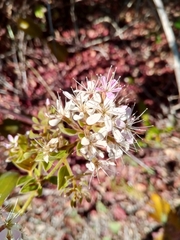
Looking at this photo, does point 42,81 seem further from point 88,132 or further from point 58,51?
point 88,132

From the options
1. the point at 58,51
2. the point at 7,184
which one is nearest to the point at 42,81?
the point at 58,51


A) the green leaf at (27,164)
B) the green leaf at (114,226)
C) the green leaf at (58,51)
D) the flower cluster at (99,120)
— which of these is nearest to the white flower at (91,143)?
the flower cluster at (99,120)

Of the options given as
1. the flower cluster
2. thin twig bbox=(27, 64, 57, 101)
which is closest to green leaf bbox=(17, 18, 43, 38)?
thin twig bbox=(27, 64, 57, 101)

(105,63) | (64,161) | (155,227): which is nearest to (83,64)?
(105,63)

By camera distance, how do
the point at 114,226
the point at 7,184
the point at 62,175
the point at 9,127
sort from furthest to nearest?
the point at 114,226 < the point at 9,127 < the point at 7,184 < the point at 62,175

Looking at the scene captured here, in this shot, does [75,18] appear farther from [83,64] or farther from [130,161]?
[130,161]
